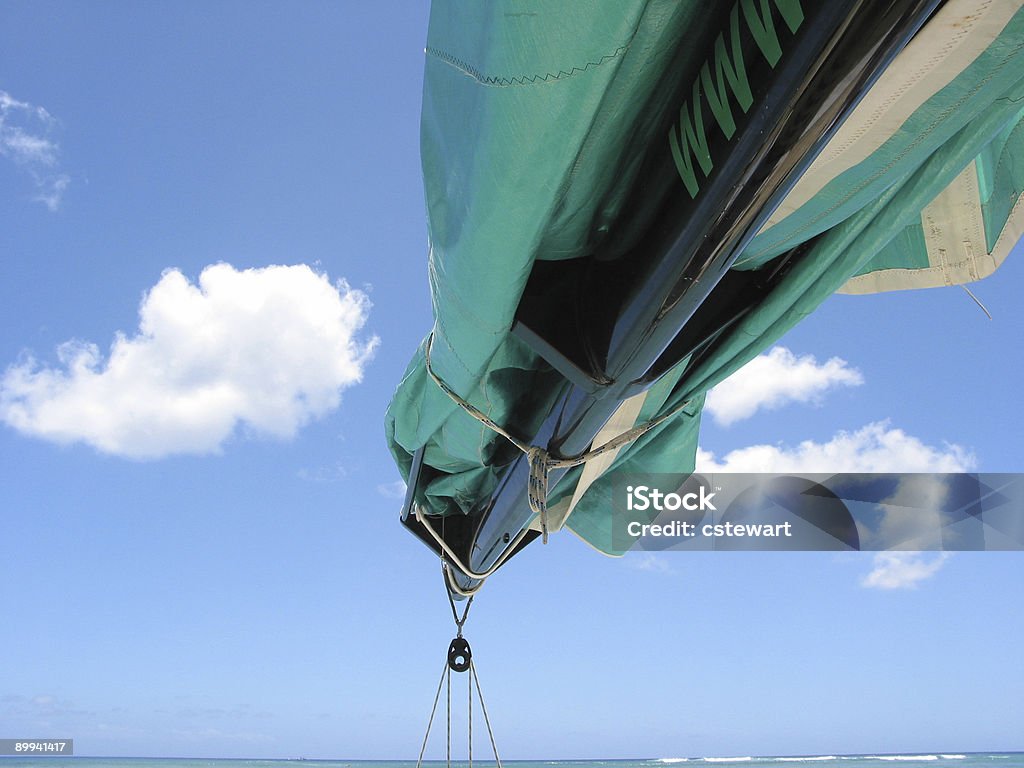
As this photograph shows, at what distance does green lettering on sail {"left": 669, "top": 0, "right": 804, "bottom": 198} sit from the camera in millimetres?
609

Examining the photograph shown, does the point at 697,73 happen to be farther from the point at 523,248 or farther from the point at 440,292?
Answer: the point at 440,292

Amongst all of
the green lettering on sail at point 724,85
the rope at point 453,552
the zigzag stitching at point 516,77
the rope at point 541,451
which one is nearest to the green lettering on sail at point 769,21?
the green lettering on sail at point 724,85

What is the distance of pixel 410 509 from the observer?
2068 mm

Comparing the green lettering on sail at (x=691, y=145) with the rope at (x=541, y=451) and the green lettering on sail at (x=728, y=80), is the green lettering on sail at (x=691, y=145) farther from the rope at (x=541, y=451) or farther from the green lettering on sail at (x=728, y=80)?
the rope at (x=541, y=451)

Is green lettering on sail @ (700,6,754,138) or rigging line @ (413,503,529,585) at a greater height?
green lettering on sail @ (700,6,754,138)

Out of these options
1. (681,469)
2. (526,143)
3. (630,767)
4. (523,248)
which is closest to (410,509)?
(681,469)

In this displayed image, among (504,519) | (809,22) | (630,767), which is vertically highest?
(809,22)

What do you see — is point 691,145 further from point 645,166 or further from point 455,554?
point 455,554

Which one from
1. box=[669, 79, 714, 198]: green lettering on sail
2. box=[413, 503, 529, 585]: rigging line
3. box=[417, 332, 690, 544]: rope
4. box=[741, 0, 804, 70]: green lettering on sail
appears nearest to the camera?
box=[741, 0, 804, 70]: green lettering on sail

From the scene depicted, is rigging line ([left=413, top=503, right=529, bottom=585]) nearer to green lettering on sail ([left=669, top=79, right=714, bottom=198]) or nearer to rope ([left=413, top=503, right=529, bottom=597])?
rope ([left=413, top=503, right=529, bottom=597])

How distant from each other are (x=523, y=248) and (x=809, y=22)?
1.21 ft

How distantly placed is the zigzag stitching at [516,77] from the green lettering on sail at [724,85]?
0.09 meters

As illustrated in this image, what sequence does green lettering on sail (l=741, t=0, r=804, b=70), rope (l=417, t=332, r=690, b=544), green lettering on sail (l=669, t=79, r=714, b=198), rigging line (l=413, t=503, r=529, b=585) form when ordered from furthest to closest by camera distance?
rigging line (l=413, t=503, r=529, b=585), rope (l=417, t=332, r=690, b=544), green lettering on sail (l=669, t=79, r=714, b=198), green lettering on sail (l=741, t=0, r=804, b=70)

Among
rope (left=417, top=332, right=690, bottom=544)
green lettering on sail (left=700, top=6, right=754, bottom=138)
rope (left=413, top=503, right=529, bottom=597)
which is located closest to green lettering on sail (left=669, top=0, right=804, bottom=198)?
green lettering on sail (left=700, top=6, right=754, bottom=138)
